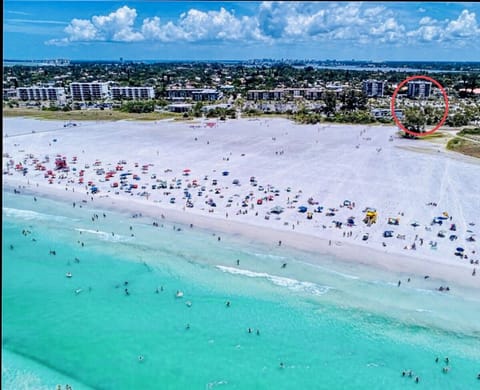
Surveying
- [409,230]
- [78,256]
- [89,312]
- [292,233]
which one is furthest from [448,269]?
[78,256]

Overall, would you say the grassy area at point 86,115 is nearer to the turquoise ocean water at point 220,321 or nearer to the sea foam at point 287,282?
the turquoise ocean water at point 220,321

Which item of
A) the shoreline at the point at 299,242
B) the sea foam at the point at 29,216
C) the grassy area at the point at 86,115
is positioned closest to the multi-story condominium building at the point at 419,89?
the grassy area at the point at 86,115

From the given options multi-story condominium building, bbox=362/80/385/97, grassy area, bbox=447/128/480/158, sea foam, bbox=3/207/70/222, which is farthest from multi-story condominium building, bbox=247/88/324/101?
sea foam, bbox=3/207/70/222

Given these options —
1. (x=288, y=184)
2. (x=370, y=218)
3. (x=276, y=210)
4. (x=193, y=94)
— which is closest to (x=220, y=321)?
(x=276, y=210)

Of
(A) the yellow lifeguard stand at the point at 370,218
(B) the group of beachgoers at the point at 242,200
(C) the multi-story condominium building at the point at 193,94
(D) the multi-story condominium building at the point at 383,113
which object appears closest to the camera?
(B) the group of beachgoers at the point at 242,200

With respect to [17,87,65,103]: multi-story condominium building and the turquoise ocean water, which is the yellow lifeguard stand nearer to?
the turquoise ocean water

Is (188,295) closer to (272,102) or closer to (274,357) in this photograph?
(274,357)
